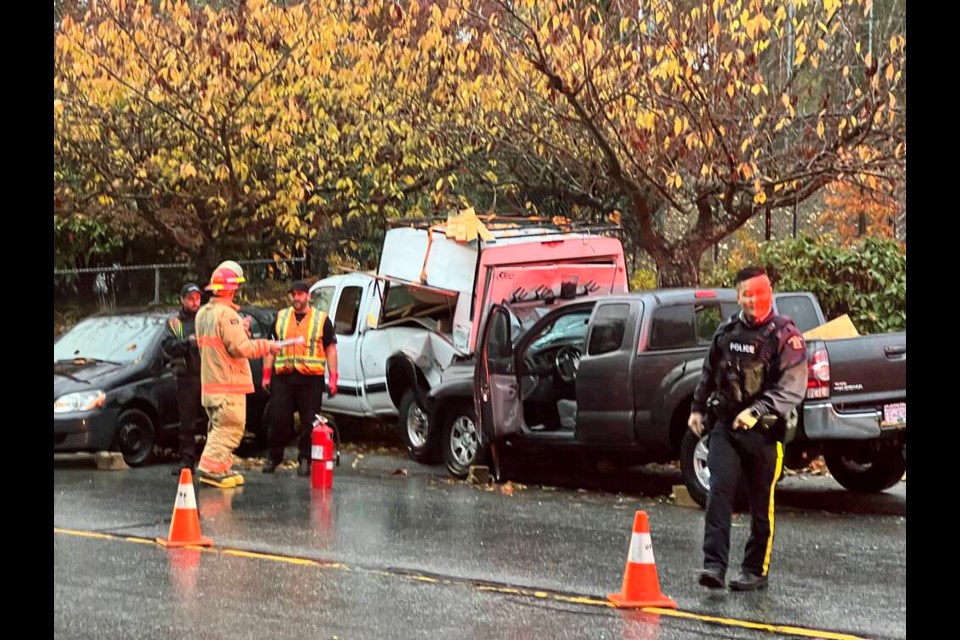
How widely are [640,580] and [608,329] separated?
4.65 metres

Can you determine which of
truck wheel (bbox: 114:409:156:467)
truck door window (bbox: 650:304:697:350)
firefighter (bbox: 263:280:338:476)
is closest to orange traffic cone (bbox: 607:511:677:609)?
truck door window (bbox: 650:304:697:350)

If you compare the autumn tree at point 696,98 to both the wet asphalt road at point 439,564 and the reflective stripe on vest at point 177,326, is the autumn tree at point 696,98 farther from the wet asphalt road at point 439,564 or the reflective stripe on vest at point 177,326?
the reflective stripe on vest at point 177,326

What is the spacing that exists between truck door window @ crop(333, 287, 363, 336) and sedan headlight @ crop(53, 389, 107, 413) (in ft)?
9.78

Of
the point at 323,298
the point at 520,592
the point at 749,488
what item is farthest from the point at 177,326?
the point at 749,488

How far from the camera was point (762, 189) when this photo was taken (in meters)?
15.4

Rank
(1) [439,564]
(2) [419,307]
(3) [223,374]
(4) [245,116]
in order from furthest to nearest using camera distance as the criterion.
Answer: (4) [245,116] → (2) [419,307] → (3) [223,374] → (1) [439,564]

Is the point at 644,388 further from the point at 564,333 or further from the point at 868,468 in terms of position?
the point at 868,468

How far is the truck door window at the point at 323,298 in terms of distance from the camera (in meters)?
16.5

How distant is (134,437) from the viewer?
14477 mm

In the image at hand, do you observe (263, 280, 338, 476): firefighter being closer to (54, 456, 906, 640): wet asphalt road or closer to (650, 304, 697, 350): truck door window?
(54, 456, 906, 640): wet asphalt road

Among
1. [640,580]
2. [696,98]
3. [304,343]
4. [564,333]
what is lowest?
[640,580]

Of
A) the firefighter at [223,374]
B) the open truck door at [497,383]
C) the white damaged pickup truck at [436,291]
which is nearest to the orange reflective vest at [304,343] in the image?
the firefighter at [223,374]

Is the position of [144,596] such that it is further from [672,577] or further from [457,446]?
[457,446]

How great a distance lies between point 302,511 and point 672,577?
3.65 m
